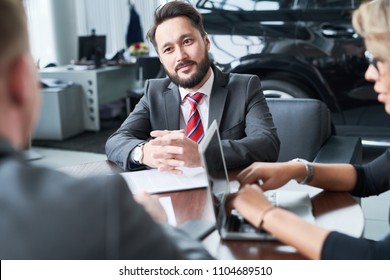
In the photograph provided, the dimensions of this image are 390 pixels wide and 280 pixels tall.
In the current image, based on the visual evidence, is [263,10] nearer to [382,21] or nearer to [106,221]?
[382,21]

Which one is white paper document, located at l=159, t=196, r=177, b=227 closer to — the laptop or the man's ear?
the laptop

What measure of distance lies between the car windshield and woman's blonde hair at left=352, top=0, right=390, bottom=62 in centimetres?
227

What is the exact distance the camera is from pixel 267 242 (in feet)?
3.56

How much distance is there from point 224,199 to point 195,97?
0.87m

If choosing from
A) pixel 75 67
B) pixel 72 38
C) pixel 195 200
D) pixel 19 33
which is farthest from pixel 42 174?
pixel 72 38

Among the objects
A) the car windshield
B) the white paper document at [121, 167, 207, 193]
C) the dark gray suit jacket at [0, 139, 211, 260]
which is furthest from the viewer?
the car windshield

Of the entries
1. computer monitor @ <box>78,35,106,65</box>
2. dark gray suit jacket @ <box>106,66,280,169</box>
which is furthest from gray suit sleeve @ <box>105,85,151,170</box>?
A: computer monitor @ <box>78,35,106,65</box>

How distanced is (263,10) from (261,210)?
8.52ft

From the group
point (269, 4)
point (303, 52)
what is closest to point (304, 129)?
point (303, 52)

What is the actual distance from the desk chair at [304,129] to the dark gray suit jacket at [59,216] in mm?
1605

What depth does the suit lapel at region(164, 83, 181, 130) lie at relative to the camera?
77.5 inches

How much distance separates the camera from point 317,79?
3.41m

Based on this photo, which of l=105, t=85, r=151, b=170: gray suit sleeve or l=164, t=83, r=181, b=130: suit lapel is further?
l=164, t=83, r=181, b=130: suit lapel

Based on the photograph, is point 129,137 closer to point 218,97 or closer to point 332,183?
point 218,97
